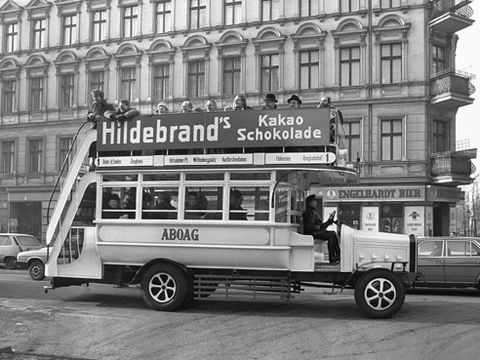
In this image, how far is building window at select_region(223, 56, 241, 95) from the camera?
31.4 metres

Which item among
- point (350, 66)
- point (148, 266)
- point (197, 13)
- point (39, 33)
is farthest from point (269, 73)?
point (148, 266)

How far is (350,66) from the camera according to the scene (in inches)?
1155

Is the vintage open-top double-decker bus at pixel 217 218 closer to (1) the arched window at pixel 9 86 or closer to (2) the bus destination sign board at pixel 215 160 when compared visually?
(2) the bus destination sign board at pixel 215 160

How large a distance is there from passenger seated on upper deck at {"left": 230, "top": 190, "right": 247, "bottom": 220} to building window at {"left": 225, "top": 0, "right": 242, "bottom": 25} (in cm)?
2278

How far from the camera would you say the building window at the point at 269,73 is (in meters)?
30.6

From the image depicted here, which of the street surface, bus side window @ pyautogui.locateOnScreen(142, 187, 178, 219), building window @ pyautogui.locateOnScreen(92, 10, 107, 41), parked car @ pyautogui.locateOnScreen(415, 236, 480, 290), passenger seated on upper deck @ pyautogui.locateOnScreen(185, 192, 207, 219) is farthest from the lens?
building window @ pyautogui.locateOnScreen(92, 10, 107, 41)

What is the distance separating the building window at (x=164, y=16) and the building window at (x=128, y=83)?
272cm

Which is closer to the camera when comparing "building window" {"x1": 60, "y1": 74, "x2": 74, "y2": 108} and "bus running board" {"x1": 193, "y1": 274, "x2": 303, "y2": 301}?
"bus running board" {"x1": 193, "y1": 274, "x2": 303, "y2": 301}

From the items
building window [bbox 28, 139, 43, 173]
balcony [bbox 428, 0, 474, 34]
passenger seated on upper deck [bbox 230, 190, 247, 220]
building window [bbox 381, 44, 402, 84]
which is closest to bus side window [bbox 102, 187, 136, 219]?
passenger seated on upper deck [bbox 230, 190, 247, 220]

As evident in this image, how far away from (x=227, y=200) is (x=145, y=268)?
188 cm

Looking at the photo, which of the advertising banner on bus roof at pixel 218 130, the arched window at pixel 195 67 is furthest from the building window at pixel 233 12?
the advertising banner on bus roof at pixel 218 130

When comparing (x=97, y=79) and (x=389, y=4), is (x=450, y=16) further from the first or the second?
(x=97, y=79)

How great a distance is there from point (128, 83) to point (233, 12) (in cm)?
709

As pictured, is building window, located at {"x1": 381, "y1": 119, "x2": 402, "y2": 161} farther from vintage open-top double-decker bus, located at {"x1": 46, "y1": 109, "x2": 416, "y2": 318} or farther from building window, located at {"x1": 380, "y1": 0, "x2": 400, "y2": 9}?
vintage open-top double-decker bus, located at {"x1": 46, "y1": 109, "x2": 416, "y2": 318}
